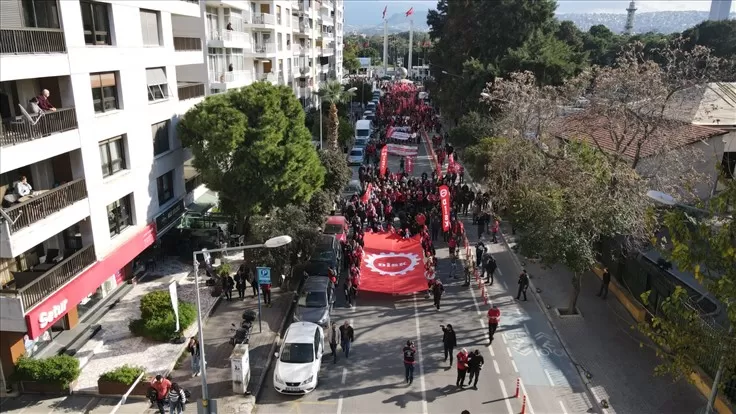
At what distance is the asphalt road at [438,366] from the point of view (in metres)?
15.8

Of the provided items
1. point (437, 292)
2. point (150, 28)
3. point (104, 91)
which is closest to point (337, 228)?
point (437, 292)

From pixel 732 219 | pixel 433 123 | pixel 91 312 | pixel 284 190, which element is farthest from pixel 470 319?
pixel 433 123

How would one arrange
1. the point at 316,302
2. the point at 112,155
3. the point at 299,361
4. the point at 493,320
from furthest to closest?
the point at 112,155 → the point at 316,302 → the point at 493,320 → the point at 299,361

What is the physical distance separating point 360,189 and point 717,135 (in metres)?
20.5

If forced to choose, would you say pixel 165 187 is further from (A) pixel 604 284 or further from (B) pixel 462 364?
(A) pixel 604 284

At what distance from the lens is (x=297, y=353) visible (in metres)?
16.9

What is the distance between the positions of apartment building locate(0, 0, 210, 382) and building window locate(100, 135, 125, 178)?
0.05m

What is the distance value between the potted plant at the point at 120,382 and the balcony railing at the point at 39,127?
7250 mm

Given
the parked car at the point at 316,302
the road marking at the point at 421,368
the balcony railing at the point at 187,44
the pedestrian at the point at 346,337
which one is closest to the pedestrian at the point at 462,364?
the road marking at the point at 421,368

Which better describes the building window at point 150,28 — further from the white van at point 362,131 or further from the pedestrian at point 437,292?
the white van at point 362,131

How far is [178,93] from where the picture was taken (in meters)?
26.2

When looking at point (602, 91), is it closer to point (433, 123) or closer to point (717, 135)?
point (717, 135)

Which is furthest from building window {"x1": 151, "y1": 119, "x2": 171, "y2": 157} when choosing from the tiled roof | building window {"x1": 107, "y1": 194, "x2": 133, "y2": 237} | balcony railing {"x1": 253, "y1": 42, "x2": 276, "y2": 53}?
balcony railing {"x1": 253, "y1": 42, "x2": 276, "y2": 53}

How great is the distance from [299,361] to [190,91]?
55.6 feet
